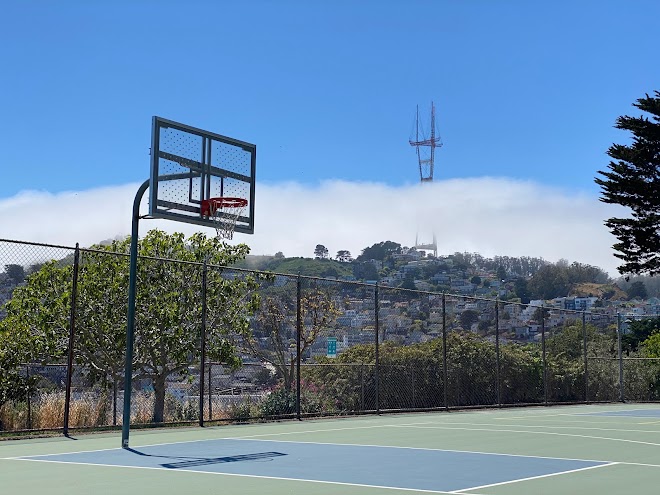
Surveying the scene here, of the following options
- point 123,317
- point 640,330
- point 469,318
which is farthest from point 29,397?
point 640,330

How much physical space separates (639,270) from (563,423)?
27937 mm

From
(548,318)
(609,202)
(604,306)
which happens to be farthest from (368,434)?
(604,306)

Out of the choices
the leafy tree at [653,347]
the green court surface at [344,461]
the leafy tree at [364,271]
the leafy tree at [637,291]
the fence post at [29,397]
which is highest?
the leafy tree at [364,271]

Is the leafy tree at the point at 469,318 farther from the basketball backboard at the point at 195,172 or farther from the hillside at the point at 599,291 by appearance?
the hillside at the point at 599,291

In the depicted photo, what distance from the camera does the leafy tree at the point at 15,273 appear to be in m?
17.3

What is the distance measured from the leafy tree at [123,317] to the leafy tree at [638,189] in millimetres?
25888

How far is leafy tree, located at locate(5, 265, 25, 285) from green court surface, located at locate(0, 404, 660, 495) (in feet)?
14.2

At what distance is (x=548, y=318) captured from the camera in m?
32.3

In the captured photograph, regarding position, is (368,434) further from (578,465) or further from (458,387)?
(458,387)

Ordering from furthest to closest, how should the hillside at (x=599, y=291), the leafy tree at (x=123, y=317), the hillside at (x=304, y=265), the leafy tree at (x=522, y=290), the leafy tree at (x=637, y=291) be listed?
the hillside at (x=599, y=291), the leafy tree at (x=637, y=291), the leafy tree at (x=522, y=290), the hillside at (x=304, y=265), the leafy tree at (x=123, y=317)

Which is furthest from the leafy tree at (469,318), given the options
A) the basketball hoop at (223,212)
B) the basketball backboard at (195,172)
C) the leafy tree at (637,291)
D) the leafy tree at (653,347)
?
the leafy tree at (637,291)

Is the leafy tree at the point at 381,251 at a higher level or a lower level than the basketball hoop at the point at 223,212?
higher

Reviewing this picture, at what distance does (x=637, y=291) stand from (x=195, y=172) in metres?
113

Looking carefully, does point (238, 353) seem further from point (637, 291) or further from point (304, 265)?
point (637, 291)
